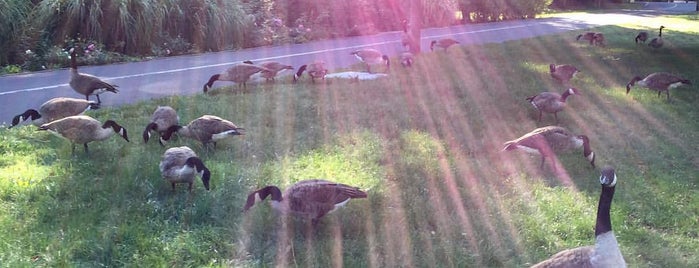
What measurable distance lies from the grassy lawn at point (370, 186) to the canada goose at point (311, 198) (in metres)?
0.18

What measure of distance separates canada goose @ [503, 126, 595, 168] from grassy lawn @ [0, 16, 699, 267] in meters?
0.20

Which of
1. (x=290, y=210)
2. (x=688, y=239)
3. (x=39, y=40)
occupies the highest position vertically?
(x=39, y=40)

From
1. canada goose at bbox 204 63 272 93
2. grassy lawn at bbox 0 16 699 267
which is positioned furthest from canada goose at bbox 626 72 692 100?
canada goose at bbox 204 63 272 93

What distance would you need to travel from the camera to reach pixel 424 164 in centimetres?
683

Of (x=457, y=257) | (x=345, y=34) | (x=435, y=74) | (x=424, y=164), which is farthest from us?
(x=345, y=34)

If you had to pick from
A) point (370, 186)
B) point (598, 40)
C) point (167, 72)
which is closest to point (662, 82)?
point (370, 186)

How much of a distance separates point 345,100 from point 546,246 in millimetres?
5836

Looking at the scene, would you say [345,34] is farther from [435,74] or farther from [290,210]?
[290,210]

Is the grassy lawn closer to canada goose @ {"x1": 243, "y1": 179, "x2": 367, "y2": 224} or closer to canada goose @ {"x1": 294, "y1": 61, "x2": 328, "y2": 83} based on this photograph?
canada goose @ {"x1": 243, "y1": 179, "x2": 367, "y2": 224}

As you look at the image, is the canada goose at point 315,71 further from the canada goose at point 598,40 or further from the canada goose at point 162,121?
the canada goose at point 598,40

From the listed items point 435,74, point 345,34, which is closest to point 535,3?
point 345,34

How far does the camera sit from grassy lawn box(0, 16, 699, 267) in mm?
4727

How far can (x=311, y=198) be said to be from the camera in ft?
16.6

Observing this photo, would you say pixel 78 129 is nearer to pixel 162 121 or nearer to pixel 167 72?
pixel 162 121
